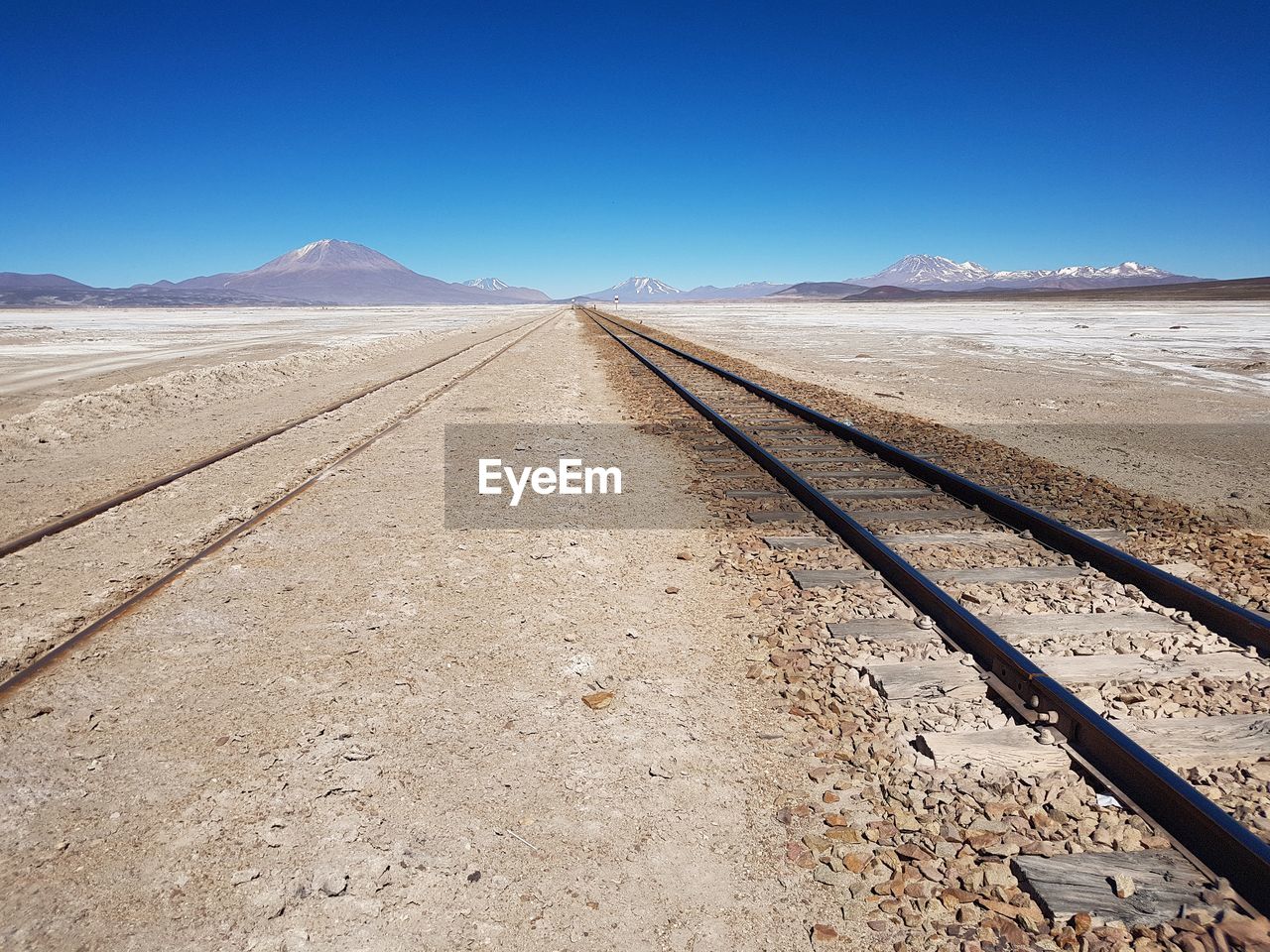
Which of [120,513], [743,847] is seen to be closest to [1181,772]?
[743,847]

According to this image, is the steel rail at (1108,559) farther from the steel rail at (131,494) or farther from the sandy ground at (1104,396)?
the steel rail at (131,494)

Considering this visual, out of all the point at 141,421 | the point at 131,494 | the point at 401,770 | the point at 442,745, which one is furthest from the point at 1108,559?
the point at 141,421

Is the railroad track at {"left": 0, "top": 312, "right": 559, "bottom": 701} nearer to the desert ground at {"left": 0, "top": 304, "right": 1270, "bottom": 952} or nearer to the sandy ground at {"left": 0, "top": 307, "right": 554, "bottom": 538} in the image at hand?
the desert ground at {"left": 0, "top": 304, "right": 1270, "bottom": 952}

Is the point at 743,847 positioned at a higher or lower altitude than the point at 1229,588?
lower

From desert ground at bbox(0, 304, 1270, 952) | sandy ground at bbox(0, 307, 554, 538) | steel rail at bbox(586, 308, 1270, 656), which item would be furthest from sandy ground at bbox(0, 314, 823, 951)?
sandy ground at bbox(0, 307, 554, 538)

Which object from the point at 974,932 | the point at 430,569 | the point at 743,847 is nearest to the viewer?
the point at 974,932

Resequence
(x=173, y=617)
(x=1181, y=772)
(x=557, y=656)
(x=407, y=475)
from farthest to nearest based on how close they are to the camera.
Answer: (x=407, y=475) < (x=173, y=617) < (x=557, y=656) < (x=1181, y=772)

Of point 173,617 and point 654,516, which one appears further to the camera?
point 654,516

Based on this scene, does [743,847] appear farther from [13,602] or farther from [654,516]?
[13,602]
